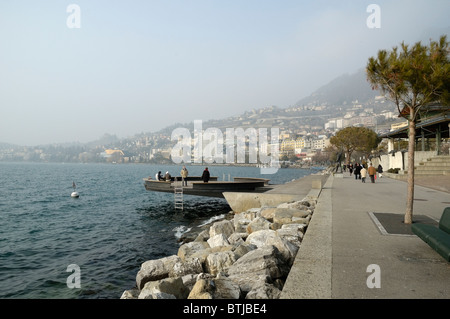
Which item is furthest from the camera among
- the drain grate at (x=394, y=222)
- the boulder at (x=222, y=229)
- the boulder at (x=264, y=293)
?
the boulder at (x=222, y=229)

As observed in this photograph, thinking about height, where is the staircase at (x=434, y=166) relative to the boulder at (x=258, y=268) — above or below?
above

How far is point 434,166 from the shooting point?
2984 centimetres

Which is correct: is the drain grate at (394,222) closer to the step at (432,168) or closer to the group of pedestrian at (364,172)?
the group of pedestrian at (364,172)

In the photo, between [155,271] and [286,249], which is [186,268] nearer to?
[155,271]

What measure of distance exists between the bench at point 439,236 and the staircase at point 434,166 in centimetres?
2648

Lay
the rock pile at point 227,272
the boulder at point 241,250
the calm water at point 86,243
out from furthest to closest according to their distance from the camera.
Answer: the calm water at point 86,243
the boulder at point 241,250
the rock pile at point 227,272

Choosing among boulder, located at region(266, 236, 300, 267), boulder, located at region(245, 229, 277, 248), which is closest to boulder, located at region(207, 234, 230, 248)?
boulder, located at region(245, 229, 277, 248)

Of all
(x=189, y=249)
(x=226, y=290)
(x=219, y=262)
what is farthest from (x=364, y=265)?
(x=189, y=249)

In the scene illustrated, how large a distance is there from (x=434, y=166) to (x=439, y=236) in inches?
1154

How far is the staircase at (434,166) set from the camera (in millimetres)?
→ 28828

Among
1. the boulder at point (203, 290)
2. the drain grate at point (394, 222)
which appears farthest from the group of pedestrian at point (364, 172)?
the boulder at point (203, 290)

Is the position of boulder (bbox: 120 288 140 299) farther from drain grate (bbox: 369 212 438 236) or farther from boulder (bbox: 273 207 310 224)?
drain grate (bbox: 369 212 438 236)
